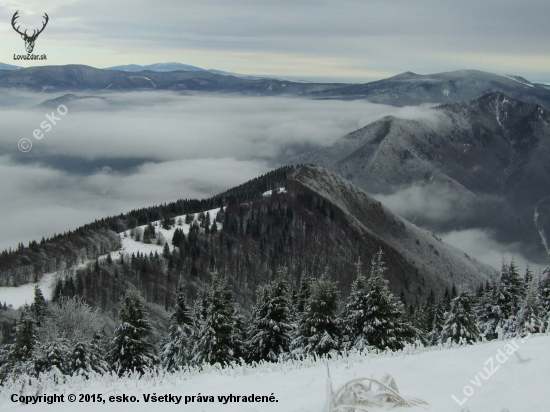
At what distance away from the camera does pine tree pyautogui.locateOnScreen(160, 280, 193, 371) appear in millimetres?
36438

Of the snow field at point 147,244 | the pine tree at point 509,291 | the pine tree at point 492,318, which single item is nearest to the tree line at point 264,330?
the pine tree at point 509,291

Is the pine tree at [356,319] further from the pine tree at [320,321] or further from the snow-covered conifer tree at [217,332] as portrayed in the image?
the snow-covered conifer tree at [217,332]

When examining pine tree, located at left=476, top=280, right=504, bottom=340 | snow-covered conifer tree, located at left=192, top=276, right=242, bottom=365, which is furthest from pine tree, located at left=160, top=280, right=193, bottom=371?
pine tree, located at left=476, top=280, right=504, bottom=340

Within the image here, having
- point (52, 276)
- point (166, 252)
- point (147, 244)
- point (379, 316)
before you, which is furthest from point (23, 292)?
point (379, 316)

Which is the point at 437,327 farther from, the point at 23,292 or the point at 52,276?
the point at 52,276

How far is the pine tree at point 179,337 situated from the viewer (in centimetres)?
3644

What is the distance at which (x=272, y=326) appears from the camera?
106 feet

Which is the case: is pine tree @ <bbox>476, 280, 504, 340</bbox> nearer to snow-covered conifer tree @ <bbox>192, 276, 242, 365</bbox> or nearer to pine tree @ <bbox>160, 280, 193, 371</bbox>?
snow-covered conifer tree @ <bbox>192, 276, 242, 365</bbox>

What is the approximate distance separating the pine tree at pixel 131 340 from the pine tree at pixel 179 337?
3.14 meters

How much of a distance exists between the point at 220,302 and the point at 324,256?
443 ft

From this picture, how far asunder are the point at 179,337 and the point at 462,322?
26325 mm

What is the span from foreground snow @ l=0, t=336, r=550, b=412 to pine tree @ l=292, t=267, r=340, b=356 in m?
15.9

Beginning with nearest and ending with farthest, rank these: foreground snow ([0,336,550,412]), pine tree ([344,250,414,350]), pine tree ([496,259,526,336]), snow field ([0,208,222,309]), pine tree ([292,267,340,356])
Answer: foreground snow ([0,336,550,412]), pine tree ([344,250,414,350]), pine tree ([292,267,340,356]), pine tree ([496,259,526,336]), snow field ([0,208,222,309])

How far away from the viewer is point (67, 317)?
5528 centimetres
